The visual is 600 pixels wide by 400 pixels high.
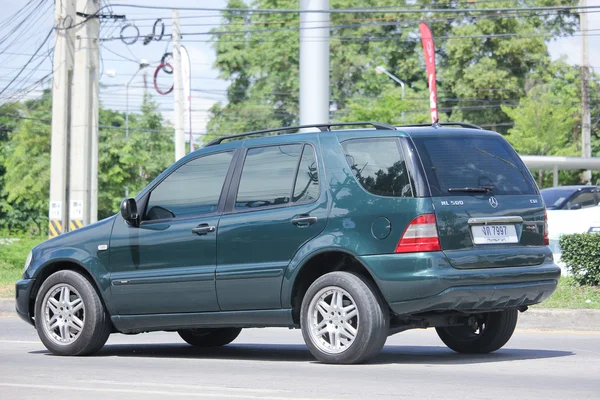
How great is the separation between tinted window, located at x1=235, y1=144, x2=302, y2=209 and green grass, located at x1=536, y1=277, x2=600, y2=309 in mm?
5634

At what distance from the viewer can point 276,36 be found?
60.5 meters

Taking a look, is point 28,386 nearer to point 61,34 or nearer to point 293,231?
point 293,231

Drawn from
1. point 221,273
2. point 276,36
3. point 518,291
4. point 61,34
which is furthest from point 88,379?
point 276,36

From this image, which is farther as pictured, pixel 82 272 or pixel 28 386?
pixel 82 272

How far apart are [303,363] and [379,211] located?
1403mm

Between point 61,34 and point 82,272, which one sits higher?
point 61,34

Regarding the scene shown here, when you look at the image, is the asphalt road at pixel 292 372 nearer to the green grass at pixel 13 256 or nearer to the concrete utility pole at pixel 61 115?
the green grass at pixel 13 256

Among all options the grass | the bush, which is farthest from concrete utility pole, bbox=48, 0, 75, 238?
the bush

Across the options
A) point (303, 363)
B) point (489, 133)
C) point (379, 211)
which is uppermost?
point (489, 133)

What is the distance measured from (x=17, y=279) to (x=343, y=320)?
13251 millimetres

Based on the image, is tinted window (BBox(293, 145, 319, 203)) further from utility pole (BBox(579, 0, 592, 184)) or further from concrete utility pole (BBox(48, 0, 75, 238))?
utility pole (BBox(579, 0, 592, 184))

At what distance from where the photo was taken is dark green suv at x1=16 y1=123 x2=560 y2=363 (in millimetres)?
7844

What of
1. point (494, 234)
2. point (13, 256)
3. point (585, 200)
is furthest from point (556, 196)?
point (494, 234)

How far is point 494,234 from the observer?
8.06 meters
